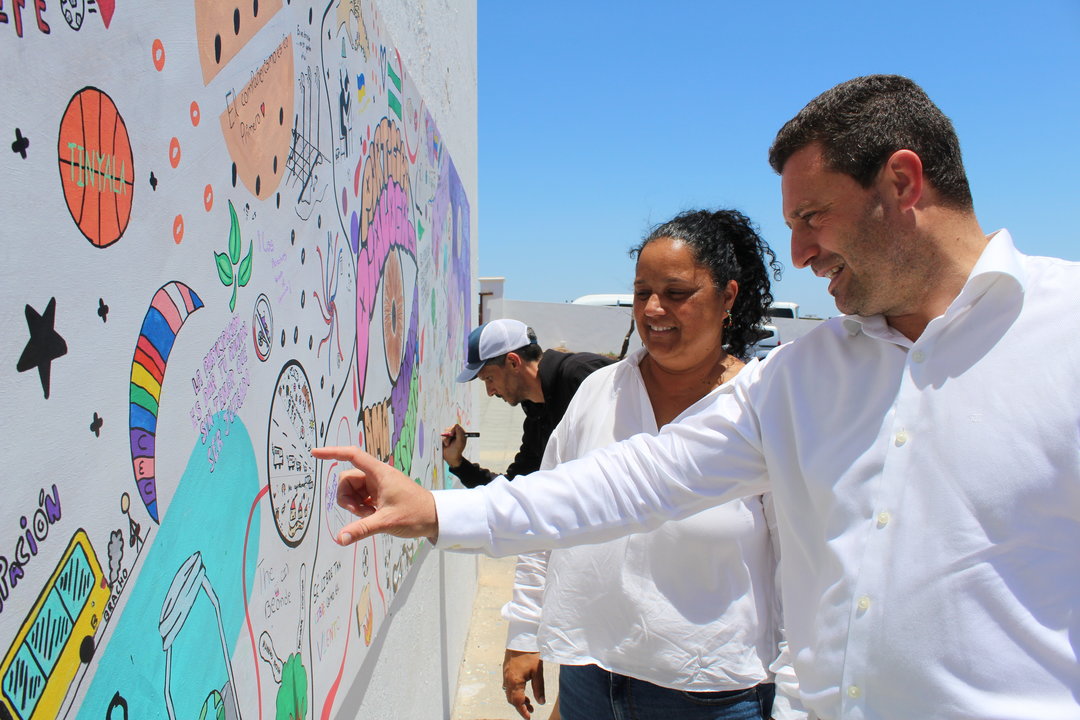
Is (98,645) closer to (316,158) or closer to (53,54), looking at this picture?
(53,54)

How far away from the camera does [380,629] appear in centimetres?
201

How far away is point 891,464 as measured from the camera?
3.92 feet

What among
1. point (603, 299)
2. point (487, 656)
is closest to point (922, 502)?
point (487, 656)

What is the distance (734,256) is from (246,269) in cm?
147

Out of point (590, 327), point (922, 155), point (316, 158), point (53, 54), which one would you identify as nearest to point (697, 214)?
point (922, 155)

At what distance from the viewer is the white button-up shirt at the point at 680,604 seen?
1772 millimetres

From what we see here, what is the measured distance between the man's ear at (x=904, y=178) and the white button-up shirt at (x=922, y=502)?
0.15m

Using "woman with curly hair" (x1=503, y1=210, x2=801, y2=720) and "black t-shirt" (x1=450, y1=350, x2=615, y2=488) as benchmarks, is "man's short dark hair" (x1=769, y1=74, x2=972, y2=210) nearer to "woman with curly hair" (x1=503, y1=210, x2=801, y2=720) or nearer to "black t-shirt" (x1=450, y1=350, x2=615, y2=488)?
"woman with curly hair" (x1=503, y1=210, x2=801, y2=720)

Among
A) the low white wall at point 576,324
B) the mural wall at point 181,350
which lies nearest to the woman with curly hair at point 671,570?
the mural wall at point 181,350

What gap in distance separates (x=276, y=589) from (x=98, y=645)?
0.50m

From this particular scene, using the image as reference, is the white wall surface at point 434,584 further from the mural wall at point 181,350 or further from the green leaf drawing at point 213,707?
the green leaf drawing at point 213,707

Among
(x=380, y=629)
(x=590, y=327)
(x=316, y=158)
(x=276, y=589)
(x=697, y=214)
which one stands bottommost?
(x=590, y=327)

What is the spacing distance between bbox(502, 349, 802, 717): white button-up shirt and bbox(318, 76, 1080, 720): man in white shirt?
1.07 ft

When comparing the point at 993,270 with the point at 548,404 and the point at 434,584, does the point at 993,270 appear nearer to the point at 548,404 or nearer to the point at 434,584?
the point at 548,404
